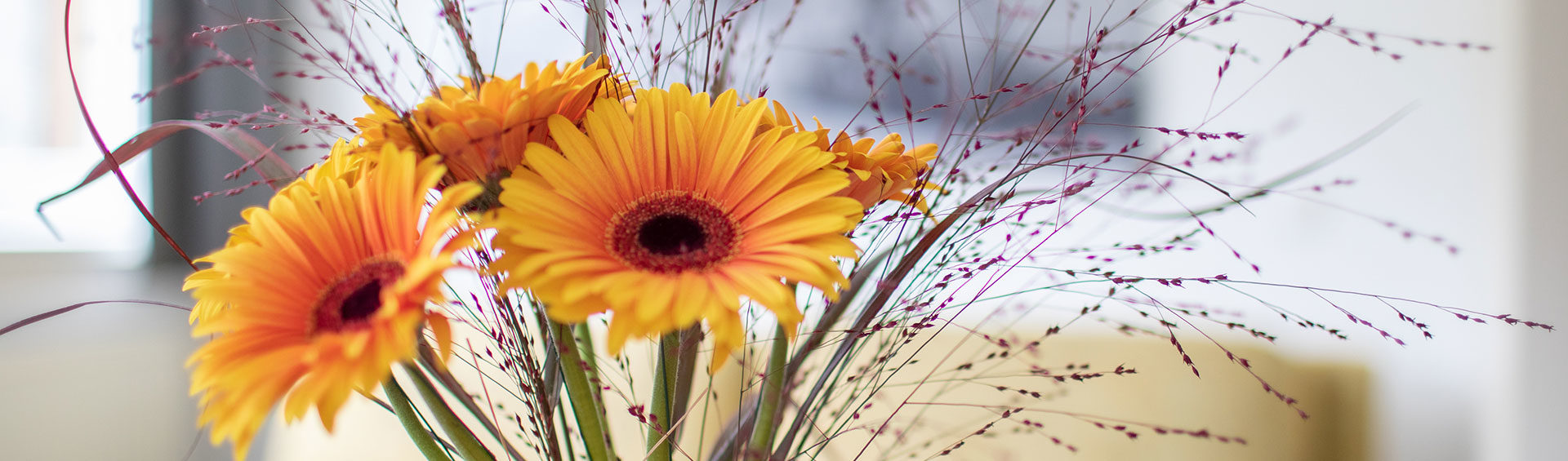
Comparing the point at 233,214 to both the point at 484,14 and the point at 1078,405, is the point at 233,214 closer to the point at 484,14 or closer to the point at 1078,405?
the point at 484,14

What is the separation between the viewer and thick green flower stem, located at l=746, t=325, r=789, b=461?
323 millimetres

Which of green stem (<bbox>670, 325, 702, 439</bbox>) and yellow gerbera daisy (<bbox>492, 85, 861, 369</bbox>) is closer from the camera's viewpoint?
yellow gerbera daisy (<bbox>492, 85, 861, 369</bbox>)

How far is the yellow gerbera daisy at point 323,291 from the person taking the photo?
203 mm

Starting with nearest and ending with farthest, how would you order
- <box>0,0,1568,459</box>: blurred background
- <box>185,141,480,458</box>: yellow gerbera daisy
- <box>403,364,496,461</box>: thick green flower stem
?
<box>185,141,480,458</box>: yellow gerbera daisy, <box>403,364,496,461</box>: thick green flower stem, <box>0,0,1568,459</box>: blurred background

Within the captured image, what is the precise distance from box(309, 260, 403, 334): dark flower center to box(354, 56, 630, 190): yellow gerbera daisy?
0.04 metres

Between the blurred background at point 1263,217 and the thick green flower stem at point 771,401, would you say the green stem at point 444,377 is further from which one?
the blurred background at point 1263,217

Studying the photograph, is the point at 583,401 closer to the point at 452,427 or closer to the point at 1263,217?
the point at 452,427

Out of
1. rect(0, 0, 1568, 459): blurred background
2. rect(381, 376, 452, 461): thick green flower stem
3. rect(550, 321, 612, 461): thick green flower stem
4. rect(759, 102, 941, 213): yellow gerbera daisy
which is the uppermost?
rect(0, 0, 1568, 459): blurred background

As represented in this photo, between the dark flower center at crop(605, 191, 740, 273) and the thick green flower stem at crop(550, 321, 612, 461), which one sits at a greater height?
the dark flower center at crop(605, 191, 740, 273)

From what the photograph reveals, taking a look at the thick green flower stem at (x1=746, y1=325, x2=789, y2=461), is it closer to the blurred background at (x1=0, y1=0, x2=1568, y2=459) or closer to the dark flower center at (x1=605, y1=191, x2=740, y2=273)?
the dark flower center at (x1=605, y1=191, x2=740, y2=273)

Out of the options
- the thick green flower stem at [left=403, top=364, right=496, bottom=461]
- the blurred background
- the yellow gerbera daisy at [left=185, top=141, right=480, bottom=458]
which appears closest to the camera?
the yellow gerbera daisy at [left=185, top=141, right=480, bottom=458]

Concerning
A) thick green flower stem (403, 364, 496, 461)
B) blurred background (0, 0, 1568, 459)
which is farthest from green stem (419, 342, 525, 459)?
blurred background (0, 0, 1568, 459)

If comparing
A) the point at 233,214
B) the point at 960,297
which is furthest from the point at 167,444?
the point at 960,297

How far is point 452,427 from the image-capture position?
31 cm
